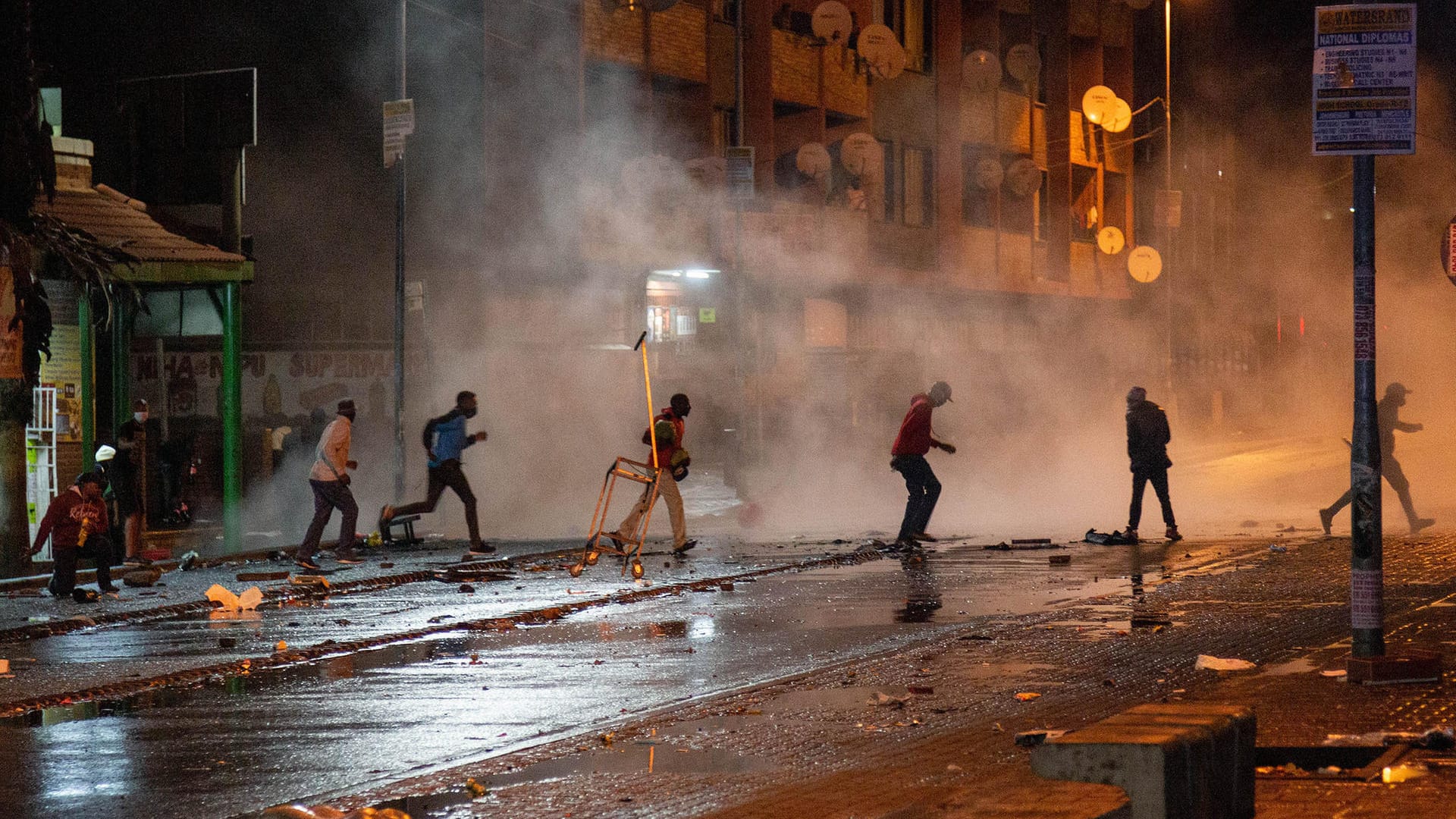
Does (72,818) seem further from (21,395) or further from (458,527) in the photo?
→ (458,527)

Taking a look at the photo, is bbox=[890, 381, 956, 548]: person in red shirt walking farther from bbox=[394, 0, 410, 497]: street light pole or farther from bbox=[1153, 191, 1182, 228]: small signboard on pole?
bbox=[1153, 191, 1182, 228]: small signboard on pole

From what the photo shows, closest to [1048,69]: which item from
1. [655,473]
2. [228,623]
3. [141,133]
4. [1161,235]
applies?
[1161,235]

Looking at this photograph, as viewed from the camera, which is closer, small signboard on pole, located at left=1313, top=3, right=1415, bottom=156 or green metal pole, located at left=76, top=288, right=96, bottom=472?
A: small signboard on pole, located at left=1313, top=3, right=1415, bottom=156

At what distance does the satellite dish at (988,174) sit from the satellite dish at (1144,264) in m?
4.43

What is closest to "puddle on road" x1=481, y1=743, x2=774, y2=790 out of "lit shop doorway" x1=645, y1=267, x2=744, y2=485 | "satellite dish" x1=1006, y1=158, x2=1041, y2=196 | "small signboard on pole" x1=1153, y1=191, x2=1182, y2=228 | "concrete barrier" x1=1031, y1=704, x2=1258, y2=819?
"concrete barrier" x1=1031, y1=704, x2=1258, y2=819

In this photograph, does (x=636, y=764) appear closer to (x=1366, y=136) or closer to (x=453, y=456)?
(x=1366, y=136)

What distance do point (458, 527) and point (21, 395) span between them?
6.73 metres

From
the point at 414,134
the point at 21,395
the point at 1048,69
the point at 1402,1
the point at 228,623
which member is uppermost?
the point at 1048,69

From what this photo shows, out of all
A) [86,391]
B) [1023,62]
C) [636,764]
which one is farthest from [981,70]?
[636,764]

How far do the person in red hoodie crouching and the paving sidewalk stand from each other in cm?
680

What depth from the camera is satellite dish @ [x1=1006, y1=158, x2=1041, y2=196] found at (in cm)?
3403

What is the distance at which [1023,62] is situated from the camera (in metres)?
34.0

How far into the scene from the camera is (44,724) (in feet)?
25.3

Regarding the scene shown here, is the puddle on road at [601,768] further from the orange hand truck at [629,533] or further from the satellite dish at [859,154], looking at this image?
the satellite dish at [859,154]
